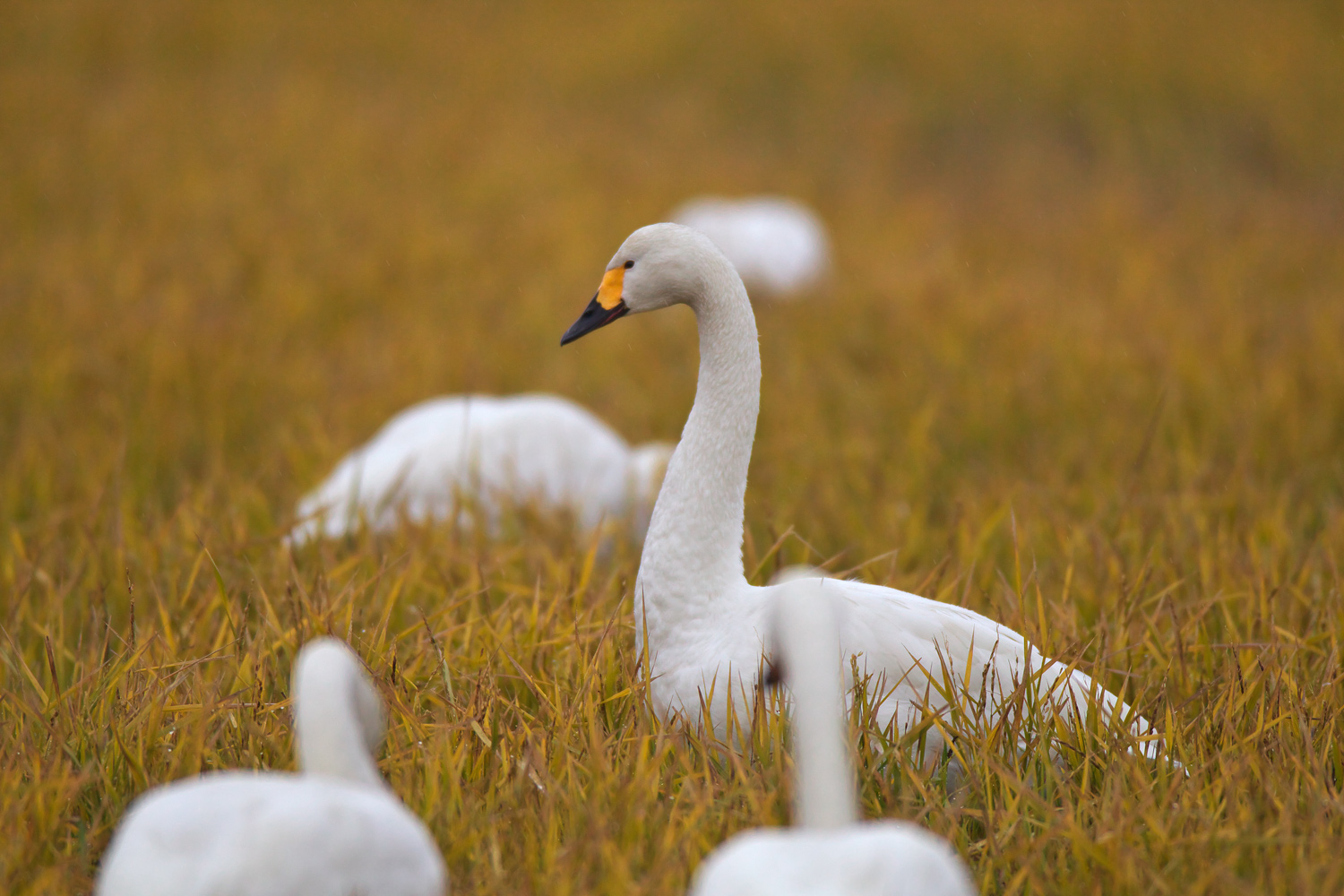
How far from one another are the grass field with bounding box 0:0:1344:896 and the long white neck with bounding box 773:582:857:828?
414mm

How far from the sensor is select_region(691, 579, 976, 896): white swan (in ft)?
4.33

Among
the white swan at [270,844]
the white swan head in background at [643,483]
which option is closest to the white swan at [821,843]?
the white swan at [270,844]

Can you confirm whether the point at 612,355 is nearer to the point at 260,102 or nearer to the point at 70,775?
the point at 70,775

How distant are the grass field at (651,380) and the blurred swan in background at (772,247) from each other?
0.33 m

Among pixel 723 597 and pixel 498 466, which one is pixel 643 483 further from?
pixel 723 597

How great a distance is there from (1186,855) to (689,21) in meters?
15.3

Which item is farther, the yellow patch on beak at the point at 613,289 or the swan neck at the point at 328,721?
the yellow patch on beak at the point at 613,289

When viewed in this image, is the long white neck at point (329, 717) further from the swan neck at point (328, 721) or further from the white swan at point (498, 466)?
the white swan at point (498, 466)

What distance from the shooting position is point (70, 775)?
2.04 m

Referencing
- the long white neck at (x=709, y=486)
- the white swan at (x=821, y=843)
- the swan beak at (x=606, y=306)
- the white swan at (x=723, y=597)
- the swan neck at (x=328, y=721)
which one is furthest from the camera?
the swan beak at (x=606, y=306)

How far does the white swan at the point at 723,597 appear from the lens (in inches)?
90.4

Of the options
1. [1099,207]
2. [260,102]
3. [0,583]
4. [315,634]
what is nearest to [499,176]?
[260,102]

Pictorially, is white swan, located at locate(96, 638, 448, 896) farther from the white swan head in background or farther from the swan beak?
the white swan head in background

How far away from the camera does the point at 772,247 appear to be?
854 centimetres
